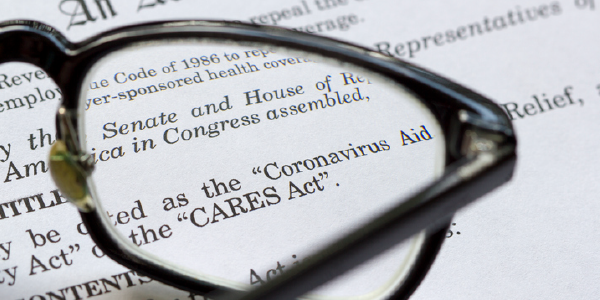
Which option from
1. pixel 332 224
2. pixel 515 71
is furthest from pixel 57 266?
pixel 515 71

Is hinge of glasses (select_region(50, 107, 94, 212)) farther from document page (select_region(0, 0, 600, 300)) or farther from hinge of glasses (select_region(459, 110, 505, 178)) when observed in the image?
hinge of glasses (select_region(459, 110, 505, 178))

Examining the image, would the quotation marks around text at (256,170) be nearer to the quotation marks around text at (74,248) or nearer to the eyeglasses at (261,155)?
the eyeglasses at (261,155)

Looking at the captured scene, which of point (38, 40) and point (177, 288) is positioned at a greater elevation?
point (38, 40)

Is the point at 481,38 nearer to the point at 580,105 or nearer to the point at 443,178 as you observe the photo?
the point at 580,105

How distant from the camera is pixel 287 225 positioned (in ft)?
1.13

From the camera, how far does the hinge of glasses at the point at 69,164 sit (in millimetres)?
304

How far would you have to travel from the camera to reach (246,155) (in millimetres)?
378

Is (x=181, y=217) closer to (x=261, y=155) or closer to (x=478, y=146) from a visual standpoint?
(x=261, y=155)

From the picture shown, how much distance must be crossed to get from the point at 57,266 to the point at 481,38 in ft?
1.36

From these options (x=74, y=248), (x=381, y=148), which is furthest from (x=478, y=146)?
(x=74, y=248)

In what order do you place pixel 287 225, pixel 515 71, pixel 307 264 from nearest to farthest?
pixel 307 264 → pixel 287 225 → pixel 515 71

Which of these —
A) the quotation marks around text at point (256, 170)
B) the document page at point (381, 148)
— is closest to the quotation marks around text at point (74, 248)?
the document page at point (381, 148)

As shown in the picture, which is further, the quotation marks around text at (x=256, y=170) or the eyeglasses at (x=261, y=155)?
the quotation marks around text at (x=256, y=170)

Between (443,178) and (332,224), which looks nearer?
(443,178)
